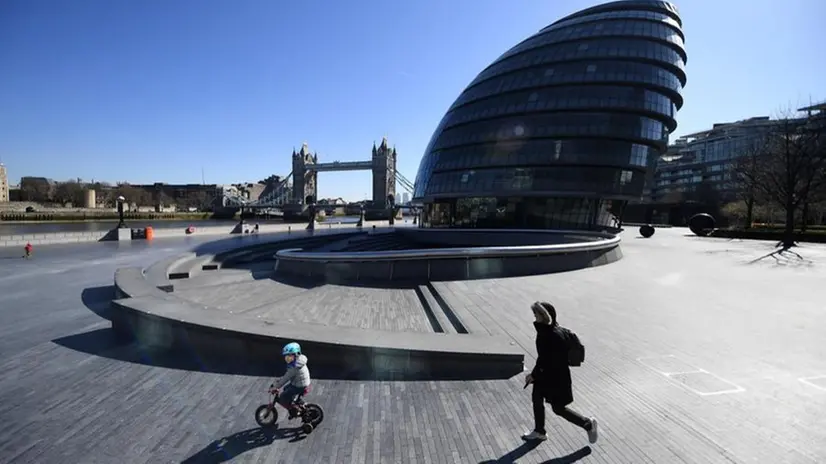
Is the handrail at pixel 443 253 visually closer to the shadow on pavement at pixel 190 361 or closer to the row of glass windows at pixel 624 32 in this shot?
the shadow on pavement at pixel 190 361

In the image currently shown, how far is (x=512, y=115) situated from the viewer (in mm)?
41688

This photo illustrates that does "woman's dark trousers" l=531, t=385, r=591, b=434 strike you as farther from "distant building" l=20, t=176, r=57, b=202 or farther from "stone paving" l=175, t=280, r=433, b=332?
"distant building" l=20, t=176, r=57, b=202

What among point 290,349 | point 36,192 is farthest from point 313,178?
point 290,349

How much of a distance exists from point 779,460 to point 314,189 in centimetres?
19217

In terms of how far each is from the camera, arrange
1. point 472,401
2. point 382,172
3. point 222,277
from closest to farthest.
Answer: point 472,401
point 222,277
point 382,172

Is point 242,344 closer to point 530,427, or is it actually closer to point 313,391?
point 313,391

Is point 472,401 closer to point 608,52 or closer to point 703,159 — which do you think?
point 608,52

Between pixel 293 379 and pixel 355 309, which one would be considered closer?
pixel 293 379

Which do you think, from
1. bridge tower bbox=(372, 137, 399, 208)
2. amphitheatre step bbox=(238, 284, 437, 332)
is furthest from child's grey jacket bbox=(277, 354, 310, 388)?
bridge tower bbox=(372, 137, 399, 208)

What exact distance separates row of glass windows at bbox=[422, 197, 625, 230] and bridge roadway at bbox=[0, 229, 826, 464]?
32231 mm

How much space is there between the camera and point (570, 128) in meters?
39.6

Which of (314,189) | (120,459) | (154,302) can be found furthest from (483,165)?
(314,189)

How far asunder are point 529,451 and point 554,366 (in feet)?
3.09

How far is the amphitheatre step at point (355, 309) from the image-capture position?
342 inches
